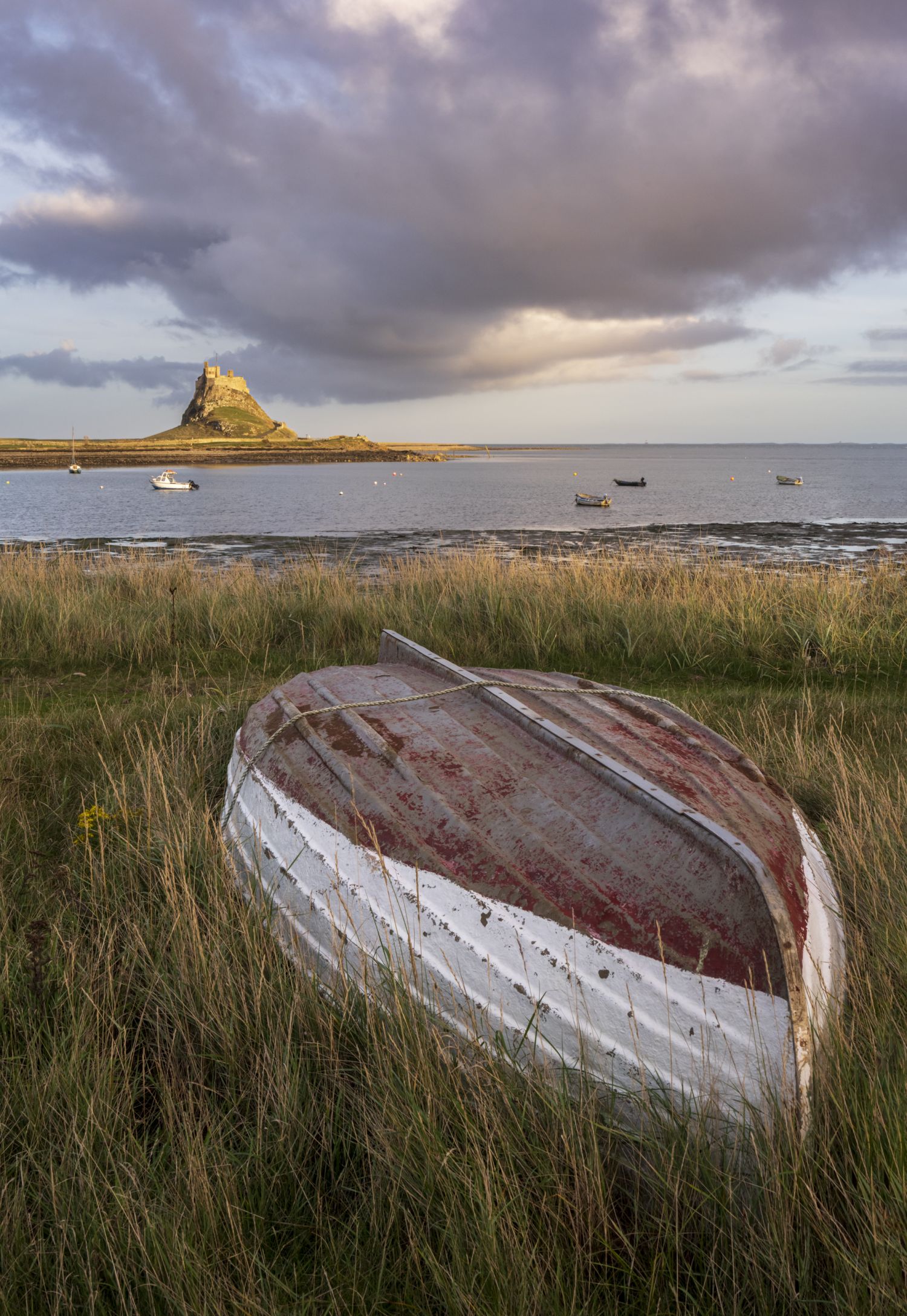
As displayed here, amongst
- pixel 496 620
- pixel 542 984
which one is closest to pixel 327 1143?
pixel 542 984

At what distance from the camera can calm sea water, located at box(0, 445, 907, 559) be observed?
100 feet

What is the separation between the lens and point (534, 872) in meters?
2.59

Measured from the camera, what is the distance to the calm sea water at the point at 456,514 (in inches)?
1203

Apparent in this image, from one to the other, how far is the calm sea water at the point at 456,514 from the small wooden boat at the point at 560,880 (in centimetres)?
1651

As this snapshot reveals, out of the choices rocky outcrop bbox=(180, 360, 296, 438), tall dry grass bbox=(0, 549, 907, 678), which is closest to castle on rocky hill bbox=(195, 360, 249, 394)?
rocky outcrop bbox=(180, 360, 296, 438)

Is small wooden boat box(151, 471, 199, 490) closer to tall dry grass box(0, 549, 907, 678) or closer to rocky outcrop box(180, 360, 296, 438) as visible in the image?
tall dry grass box(0, 549, 907, 678)

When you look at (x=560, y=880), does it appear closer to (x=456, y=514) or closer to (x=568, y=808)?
(x=568, y=808)

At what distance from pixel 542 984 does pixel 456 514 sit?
49236mm

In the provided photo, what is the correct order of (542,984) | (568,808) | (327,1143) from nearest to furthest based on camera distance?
1. (327,1143)
2. (542,984)
3. (568,808)

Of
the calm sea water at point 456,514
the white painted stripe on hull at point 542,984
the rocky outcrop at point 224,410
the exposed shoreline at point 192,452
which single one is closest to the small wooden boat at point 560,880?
the white painted stripe on hull at point 542,984

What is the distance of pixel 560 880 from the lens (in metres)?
2.54

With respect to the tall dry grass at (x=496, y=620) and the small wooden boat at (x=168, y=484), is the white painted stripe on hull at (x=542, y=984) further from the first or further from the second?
the small wooden boat at (x=168, y=484)

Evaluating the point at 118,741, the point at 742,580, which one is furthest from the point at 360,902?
the point at 742,580

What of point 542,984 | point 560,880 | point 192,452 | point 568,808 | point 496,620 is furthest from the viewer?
point 192,452
